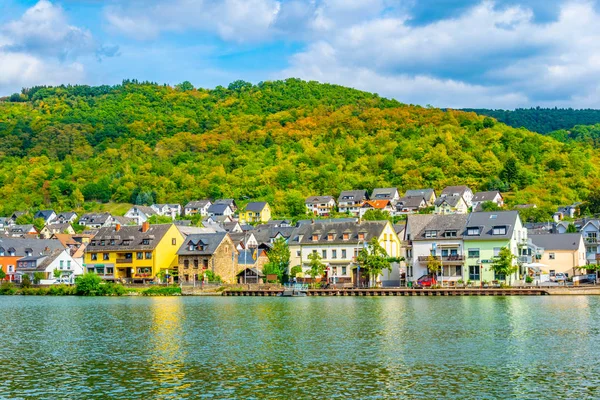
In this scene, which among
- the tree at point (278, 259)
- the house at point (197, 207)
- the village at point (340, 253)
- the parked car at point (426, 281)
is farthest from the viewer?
the house at point (197, 207)

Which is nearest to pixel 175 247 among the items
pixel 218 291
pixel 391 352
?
pixel 218 291

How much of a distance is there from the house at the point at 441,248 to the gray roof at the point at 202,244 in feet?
70.1

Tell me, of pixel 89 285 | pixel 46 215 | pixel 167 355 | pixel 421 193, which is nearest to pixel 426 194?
pixel 421 193

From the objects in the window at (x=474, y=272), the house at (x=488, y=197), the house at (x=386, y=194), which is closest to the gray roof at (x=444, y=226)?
the window at (x=474, y=272)

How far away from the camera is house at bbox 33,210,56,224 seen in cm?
16612

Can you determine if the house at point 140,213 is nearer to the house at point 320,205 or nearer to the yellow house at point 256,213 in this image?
the yellow house at point 256,213

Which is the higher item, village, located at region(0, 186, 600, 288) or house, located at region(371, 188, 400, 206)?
house, located at region(371, 188, 400, 206)

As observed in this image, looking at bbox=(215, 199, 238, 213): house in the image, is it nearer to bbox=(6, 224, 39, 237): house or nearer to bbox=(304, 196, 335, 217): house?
bbox=(304, 196, 335, 217): house

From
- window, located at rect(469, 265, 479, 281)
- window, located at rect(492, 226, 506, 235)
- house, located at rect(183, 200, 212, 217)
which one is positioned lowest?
window, located at rect(469, 265, 479, 281)

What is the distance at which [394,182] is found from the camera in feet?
588

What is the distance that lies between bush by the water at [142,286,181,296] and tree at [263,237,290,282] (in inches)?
415

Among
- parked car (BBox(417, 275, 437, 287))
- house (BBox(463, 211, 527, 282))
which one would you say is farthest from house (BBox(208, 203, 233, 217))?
house (BBox(463, 211, 527, 282))

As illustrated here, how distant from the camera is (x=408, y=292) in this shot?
69.1 meters

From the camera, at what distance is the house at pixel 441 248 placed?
73438 mm
